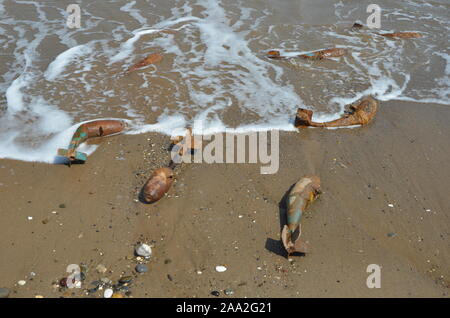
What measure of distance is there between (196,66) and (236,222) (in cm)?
370

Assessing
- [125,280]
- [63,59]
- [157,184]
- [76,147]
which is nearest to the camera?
[125,280]

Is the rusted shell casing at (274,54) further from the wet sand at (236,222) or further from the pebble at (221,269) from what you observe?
the pebble at (221,269)

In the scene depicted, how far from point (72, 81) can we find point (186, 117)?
210 cm

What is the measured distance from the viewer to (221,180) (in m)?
4.44

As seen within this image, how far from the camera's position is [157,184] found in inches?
160

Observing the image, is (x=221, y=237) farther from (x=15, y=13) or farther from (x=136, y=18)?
(x=15, y=13)

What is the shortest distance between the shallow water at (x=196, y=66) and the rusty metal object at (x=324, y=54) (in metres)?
0.16

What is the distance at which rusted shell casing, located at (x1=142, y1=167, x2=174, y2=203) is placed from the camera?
13.1 feet

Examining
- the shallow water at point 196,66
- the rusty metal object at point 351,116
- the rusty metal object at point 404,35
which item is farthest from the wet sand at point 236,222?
the rusty metal object at point 404,35

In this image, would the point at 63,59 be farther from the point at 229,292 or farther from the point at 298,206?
the point at 229,292

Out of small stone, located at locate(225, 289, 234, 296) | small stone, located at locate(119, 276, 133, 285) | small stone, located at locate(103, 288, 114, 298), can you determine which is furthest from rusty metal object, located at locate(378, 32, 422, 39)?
small stone, located at locate(103, 288, 114, 298)
